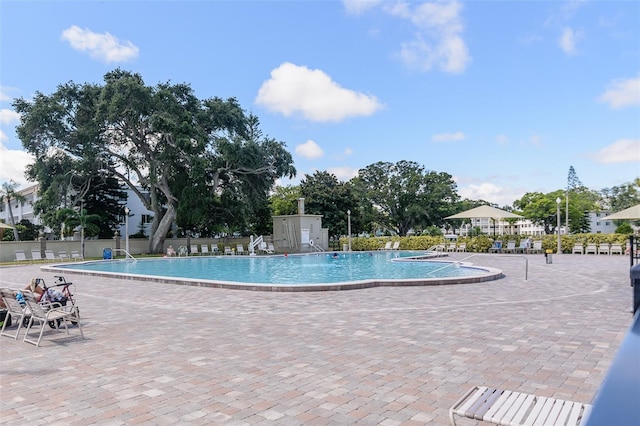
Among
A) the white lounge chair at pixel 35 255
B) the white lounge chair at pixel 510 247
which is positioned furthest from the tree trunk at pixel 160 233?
the white lounge chair at pixel 510 247

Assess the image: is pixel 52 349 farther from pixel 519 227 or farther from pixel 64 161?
pixel 519 227

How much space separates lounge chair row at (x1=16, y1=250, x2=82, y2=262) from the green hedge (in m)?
19.6

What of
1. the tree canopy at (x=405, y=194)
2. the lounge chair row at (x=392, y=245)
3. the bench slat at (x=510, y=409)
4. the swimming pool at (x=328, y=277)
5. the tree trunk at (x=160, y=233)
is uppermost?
the tree canopy at (x=405, y=194)

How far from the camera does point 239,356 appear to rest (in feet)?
18.0

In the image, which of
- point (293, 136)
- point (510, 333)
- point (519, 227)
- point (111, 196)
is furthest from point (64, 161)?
point (519, 227)

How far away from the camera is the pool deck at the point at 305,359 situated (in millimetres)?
3850

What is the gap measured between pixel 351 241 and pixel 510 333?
95.5 ft

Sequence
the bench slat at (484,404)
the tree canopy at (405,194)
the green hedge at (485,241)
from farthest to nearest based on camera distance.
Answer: the tree canopy at (405,194)
the green hedge at (485,241)
the bench slat at (484,404)

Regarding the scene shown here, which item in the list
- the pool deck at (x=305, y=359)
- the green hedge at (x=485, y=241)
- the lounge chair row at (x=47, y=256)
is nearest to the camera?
the pool deck at (x=305, y=359)

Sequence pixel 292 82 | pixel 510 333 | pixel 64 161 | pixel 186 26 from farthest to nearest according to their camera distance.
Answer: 1. pixel 64 161
2. pixel 292 82
3. pixel 186 26
4. pixel 510 333

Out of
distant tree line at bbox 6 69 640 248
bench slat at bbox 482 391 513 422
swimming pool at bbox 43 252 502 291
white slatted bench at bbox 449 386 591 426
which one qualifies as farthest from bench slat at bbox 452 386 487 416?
distant tree line at bbox 6 69 640 248

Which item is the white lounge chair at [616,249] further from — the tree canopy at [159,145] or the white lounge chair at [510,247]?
the tree canopy at [159,145]

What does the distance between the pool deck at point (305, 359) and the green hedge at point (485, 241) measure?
60.0ft

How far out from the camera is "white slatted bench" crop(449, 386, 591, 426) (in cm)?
259
